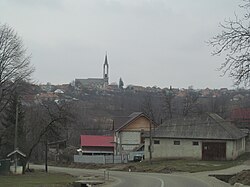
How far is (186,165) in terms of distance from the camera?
56.7m

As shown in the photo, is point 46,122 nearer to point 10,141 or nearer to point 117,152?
point 10,141

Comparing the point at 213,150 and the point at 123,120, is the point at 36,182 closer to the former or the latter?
the point at 213,150

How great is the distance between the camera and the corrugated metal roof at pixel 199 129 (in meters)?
62.3

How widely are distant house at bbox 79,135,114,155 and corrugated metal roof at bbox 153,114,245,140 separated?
860 inches

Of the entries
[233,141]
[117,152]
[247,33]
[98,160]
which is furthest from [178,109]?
[247,33]

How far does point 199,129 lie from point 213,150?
3.80 m

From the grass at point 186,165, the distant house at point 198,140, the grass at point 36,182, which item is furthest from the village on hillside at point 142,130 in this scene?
the grass at point 36,182

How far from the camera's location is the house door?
201 feet

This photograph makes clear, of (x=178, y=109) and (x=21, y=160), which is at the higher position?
(x=178, y=109)

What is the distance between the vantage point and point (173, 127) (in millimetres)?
67062

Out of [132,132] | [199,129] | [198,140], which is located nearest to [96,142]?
[132,132]

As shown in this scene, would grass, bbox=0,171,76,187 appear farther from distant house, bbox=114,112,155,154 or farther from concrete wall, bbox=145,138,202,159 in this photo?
distant house, bbox=114,112,155,154

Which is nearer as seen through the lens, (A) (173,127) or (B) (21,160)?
(B) (21,160)

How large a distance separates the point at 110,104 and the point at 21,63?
282ft
